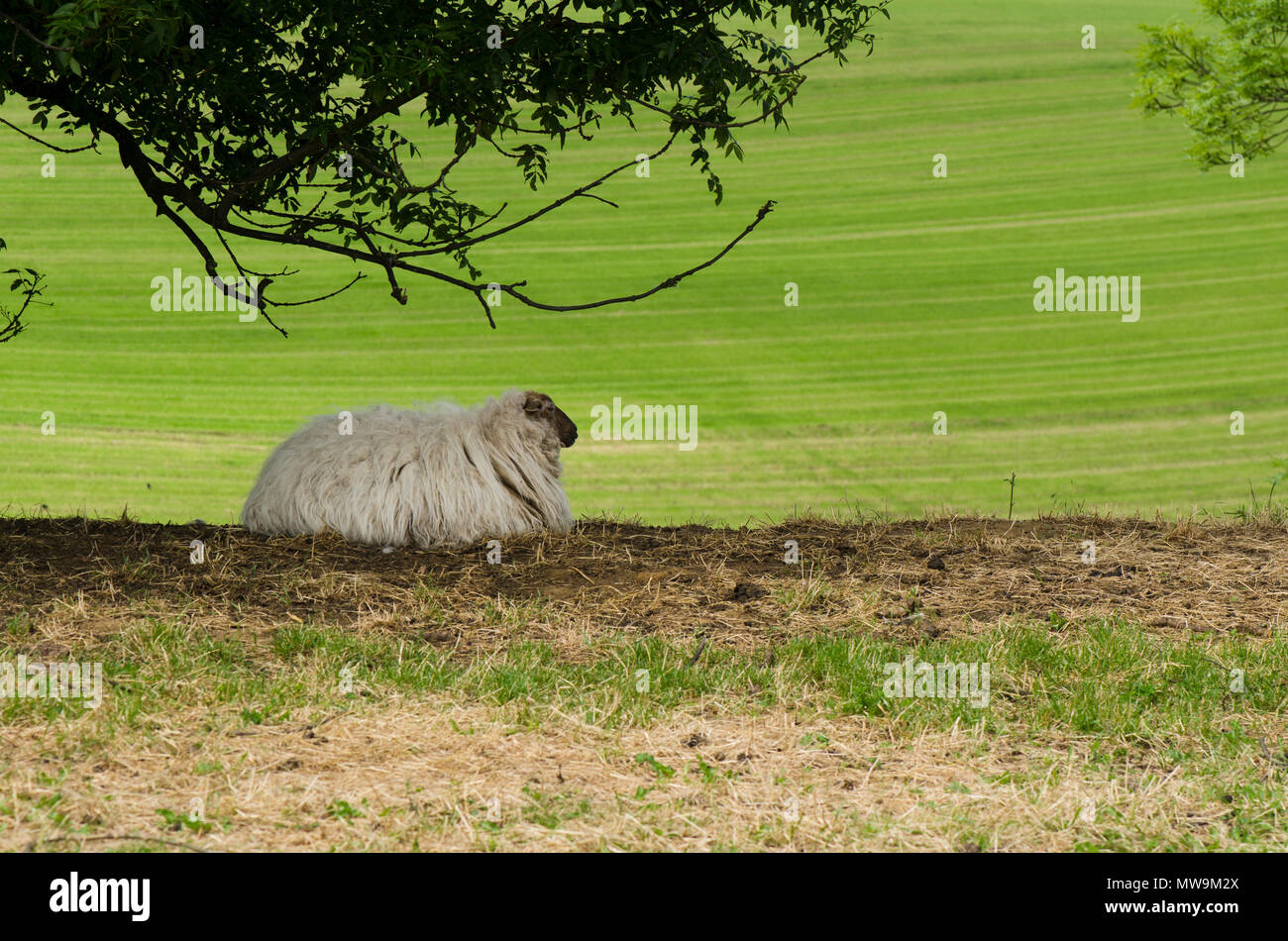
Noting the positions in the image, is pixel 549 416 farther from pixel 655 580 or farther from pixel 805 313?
pixel 805 313

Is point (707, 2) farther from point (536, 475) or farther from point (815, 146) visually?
point (815, 146)

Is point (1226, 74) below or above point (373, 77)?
above

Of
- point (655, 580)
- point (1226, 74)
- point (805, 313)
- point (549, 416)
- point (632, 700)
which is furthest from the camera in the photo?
point (805, 313)

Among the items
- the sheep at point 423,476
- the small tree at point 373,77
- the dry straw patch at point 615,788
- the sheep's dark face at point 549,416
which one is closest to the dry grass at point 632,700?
the dry straw patch at point 615,788

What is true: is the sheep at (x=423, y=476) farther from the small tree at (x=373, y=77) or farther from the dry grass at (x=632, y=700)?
the small tree at (x=373, y=77)

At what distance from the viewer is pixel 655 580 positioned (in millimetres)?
8367

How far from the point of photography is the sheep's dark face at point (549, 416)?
998cm

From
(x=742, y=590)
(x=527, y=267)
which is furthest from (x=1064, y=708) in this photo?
(x=527, y=267)

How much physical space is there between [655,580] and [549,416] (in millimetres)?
2206

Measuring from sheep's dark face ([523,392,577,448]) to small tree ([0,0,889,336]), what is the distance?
58.6 inches

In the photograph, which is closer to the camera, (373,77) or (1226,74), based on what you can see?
(373,77)

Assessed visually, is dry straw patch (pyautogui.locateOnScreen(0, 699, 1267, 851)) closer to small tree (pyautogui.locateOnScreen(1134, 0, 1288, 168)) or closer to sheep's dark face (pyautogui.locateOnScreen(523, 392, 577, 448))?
sheep's dark face (pyautogui.locateOnScreen(523, 392, 577, 448))

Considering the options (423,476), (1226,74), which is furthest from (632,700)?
(1226,74)

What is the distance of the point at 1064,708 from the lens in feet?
20.0
